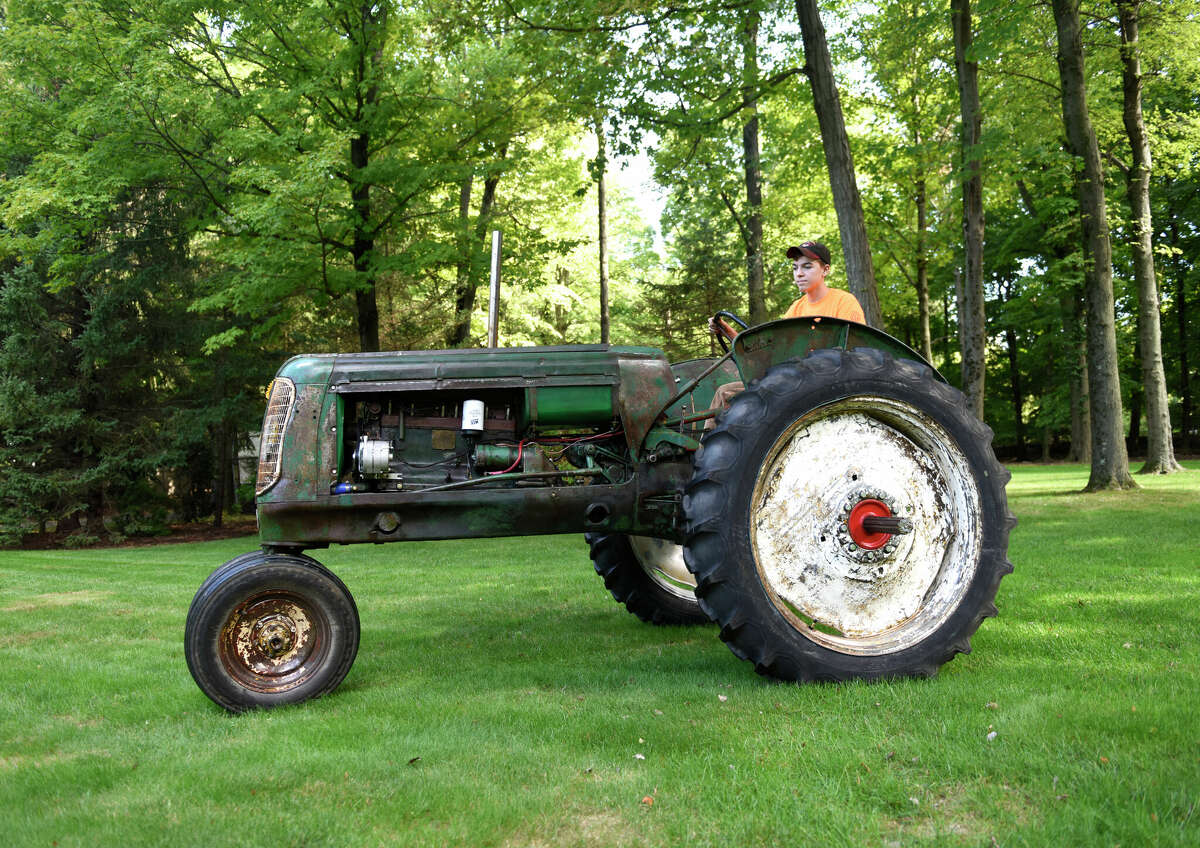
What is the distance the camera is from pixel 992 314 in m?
37.1

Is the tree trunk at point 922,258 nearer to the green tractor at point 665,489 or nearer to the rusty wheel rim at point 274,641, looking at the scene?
the green tractor at point 665,489

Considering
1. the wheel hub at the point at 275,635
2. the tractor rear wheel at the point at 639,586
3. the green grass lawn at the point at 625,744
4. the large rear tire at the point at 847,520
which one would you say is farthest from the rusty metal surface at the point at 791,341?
the wheel hub at the point at 275,635

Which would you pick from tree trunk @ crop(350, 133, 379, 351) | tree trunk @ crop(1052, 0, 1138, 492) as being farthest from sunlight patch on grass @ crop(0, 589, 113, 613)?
tree trunk @ crop(1052, 0, 1138, 492)

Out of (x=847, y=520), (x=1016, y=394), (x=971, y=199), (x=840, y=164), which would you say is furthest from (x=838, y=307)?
(x=1016, y=394)

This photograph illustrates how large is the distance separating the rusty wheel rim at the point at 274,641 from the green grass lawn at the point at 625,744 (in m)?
0.21

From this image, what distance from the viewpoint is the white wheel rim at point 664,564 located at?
5.91 m

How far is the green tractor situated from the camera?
157 inches

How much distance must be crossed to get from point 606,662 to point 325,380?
2.08 metres

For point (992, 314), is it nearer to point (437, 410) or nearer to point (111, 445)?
point (111, 445)

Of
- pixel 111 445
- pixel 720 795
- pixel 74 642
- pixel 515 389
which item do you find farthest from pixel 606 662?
pixel 111 445

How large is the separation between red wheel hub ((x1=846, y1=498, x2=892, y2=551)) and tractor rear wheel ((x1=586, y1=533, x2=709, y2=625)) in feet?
5.77

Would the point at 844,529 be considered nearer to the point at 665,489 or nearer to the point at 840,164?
the point at 665,489

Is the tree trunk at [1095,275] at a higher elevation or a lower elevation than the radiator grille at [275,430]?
higher

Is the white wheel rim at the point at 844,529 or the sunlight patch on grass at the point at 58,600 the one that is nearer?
the white wheel rim at the point at 844,529
